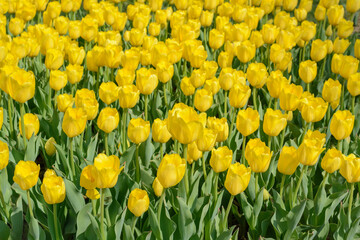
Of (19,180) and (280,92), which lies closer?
(19,180)

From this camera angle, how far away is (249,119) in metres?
2.34

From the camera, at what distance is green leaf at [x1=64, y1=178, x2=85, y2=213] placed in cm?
225

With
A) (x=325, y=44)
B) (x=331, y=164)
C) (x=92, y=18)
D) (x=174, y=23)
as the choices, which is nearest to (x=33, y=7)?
(x=92, y=18)

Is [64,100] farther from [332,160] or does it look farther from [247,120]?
[332,160]

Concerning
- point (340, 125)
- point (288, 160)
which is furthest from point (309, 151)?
point (340, 125)

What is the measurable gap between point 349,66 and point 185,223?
5.09ft

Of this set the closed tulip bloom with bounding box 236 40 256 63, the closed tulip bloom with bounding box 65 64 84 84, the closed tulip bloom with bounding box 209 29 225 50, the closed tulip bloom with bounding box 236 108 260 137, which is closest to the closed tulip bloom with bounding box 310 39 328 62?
the closed tulip bloom with bounding box 236 40 256 63

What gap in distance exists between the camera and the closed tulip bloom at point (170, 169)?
1.91 meters

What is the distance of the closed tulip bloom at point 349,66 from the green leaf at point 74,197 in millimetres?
1770

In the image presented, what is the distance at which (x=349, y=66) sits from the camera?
3.13m

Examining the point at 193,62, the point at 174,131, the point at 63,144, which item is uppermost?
the point at 174,131

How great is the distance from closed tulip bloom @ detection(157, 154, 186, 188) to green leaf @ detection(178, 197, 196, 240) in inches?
9.5

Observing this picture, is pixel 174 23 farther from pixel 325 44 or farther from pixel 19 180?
pixel 19 180

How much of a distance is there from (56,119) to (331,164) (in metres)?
1.50
